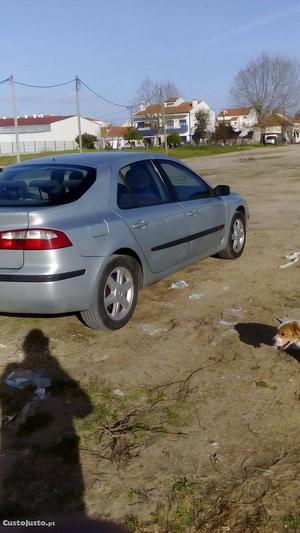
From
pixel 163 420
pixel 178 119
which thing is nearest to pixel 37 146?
pixel 178 119

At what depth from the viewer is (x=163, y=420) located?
128 inches

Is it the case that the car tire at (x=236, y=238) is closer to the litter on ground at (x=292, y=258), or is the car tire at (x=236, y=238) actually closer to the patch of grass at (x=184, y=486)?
the litter on ground at (x=292, y=258)

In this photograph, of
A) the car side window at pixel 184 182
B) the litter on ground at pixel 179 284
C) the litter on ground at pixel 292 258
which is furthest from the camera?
the litter on ground at pixel 292 258

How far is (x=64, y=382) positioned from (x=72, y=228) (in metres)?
1.15

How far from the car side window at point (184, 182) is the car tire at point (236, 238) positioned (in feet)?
2.61

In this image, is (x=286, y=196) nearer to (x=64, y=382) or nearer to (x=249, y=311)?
(x=249, y=311)

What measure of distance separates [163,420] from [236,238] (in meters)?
4.20

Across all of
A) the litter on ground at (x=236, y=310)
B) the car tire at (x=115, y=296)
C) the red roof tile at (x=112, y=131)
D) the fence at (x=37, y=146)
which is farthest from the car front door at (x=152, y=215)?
the red roof tile at (x=112, y=131)

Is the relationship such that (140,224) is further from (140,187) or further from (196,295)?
(196,295)

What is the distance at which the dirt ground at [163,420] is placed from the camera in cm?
253

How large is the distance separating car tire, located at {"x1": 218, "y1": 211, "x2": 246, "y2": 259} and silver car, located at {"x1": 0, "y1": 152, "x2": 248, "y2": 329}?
0.96 metres

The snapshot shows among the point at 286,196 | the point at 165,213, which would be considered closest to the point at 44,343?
the point at 165,213

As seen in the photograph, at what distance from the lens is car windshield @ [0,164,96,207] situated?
14.3 ft

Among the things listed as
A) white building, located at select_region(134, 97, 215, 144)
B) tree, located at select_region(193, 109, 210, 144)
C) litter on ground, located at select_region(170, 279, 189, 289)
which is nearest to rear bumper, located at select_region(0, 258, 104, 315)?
litter on ground, located at select_region(170, 279, 189, 289)
